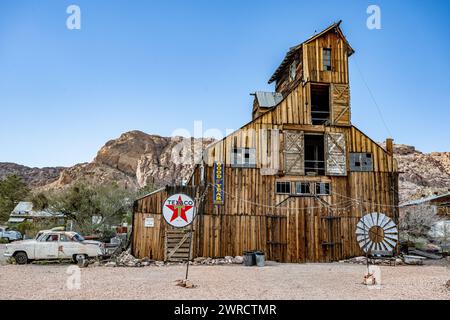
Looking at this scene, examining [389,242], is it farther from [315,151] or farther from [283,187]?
[315,151]

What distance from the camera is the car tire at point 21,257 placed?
63.8 ft

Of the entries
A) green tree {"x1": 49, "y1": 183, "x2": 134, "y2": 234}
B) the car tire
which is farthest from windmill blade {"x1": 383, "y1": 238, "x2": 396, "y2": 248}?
green tree {"x1": 49, "y1": 183, "x2": 134, "y2": 234}

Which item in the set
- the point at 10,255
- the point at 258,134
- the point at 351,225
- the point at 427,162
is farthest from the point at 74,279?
the point at 427,162

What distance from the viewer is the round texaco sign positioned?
22.2 meters

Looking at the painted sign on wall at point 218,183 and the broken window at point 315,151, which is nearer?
the painted sign on wall at point 218,183

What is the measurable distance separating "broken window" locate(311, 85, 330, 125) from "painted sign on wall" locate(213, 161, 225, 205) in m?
7.94

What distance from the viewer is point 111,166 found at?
103 m

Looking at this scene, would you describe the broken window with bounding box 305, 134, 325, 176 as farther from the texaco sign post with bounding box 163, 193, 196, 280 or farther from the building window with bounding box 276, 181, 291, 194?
the texaco sign post with bounding box 163, 193, 196, 280

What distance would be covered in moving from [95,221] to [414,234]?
102ft

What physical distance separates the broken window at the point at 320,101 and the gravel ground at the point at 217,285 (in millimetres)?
12596

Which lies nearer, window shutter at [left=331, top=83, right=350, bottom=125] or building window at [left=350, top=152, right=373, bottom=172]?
building window at [left=350, top=152, right=373, bottom=172]

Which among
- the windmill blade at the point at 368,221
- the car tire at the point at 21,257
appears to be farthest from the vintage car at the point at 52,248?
the windmill blade at the point at 368,221

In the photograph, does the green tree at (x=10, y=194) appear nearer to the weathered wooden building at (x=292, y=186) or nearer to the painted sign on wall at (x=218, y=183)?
the weathered wooden building at (x=292, y=186)
